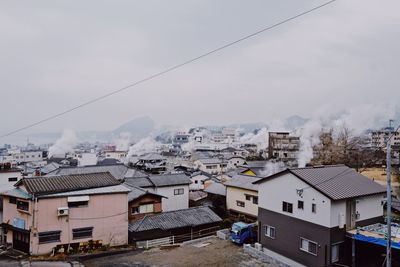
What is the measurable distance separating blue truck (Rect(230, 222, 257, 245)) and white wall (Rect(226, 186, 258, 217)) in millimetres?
5899

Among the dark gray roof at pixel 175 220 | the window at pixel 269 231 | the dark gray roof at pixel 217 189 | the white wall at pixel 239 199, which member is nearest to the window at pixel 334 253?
the window at pixel 269 231

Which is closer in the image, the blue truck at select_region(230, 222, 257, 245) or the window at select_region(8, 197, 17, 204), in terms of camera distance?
the window at select_region(8, 197, 17, 204)

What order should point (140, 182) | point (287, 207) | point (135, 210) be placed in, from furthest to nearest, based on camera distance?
point (140, 182), point (135, 210), point (287, 207)

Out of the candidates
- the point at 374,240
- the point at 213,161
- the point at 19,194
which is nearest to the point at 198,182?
the point at 213,161

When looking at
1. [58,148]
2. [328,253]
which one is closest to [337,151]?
[328,253]

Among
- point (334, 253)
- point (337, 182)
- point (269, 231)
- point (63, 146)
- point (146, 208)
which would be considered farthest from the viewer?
point (63, 146)

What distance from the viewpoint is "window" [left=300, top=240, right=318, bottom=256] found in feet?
55.8

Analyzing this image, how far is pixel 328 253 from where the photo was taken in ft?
53.6

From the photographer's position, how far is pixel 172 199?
32.5 m

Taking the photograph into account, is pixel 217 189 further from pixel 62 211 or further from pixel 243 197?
pixel 62 211

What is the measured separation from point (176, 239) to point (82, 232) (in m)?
6.55

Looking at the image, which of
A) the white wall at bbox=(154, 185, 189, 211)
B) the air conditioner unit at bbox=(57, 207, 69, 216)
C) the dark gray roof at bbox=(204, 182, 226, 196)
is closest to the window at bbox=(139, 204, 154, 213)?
the white wall at bbox=(154, 185, 189, 211)

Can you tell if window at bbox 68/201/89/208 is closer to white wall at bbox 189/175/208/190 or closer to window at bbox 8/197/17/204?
window at bbox 8/197/17/204

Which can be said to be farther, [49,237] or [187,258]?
[49,237]
